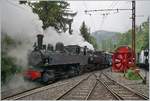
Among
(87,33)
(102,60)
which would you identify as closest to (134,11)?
(102,60)

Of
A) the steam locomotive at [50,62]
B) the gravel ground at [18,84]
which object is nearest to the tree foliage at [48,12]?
the steam locomotive at [50,62]

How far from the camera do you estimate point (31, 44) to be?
18297 millimetres

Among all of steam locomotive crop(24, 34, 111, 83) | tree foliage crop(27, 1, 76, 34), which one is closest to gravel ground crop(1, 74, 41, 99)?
steam locomotive crop(24, 34, 111, 83)

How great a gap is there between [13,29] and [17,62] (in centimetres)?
180

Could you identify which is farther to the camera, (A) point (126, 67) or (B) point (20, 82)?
(A) point (126, 67)

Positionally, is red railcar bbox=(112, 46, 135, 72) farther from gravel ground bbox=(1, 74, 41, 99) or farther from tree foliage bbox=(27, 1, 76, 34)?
gravel ground bbox=(1, 74, 41, 99)

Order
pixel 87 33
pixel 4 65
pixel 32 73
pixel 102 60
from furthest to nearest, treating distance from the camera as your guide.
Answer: pixel 87 33 < pixel 102 60 < pixel 32 73 < pixel 4 65

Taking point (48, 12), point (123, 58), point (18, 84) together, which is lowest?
point (18, 84)

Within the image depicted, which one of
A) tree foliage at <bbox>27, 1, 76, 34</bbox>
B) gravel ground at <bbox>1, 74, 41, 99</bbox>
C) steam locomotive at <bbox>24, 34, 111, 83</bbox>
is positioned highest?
tree foliage at <bbox>27, 1, 76, 34</bbox>

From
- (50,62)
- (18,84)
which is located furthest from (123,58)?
(18,84)

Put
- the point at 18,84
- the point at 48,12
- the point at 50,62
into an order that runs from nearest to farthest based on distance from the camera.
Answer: the point at 18,84, the point at 50,62, the point at 48,12

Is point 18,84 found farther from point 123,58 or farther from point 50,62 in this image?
point 123,58

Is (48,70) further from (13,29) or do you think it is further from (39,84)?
(13,29)

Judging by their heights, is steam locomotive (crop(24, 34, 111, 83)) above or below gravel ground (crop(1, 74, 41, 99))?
above
